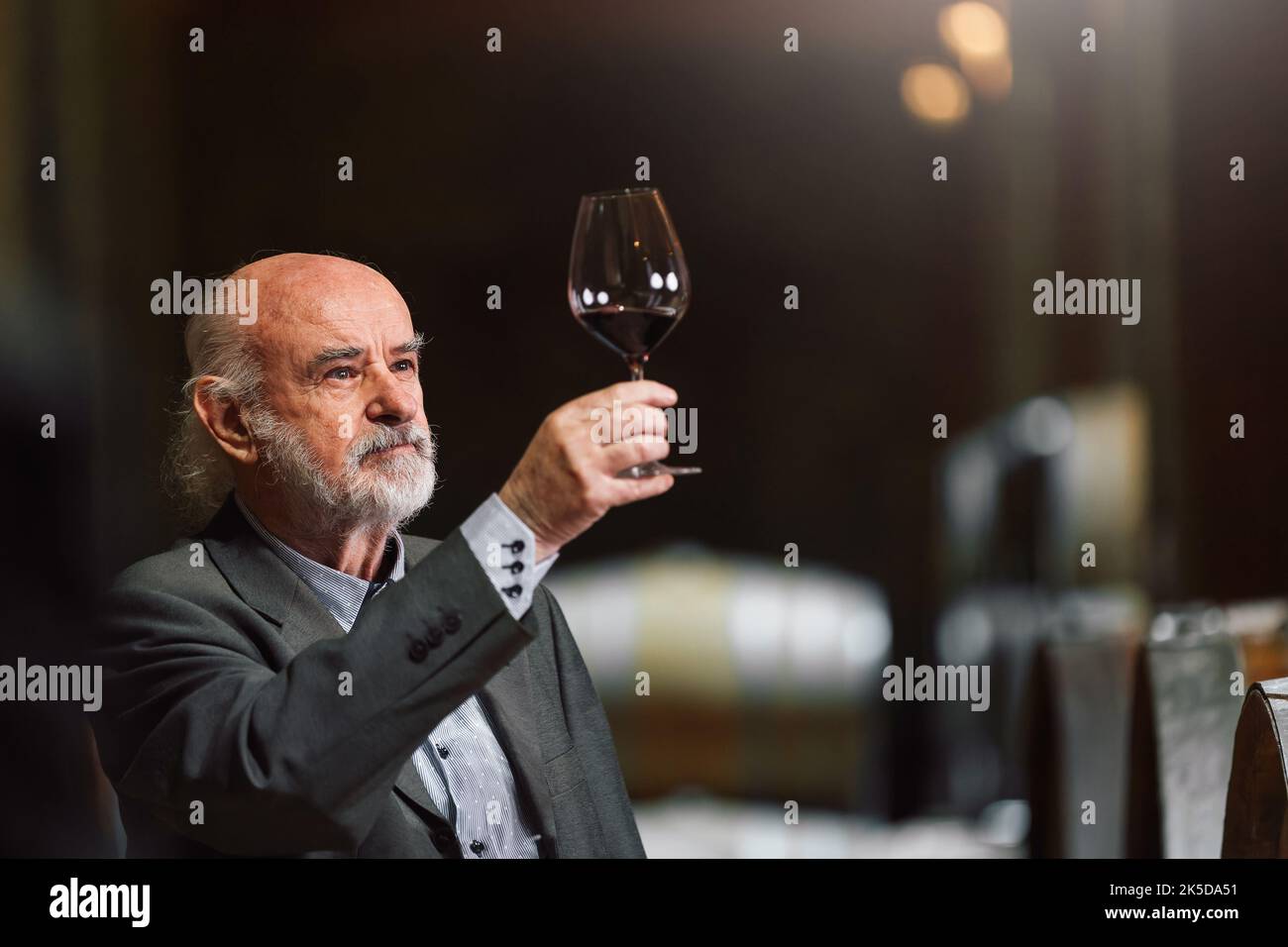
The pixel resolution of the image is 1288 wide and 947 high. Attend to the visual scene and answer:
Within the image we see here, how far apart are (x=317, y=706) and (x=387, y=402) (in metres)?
0.61

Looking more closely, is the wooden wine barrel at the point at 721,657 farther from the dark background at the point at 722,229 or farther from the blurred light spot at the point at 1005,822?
the blurred light spot at the point at 1005,822

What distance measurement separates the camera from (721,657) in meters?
2.97

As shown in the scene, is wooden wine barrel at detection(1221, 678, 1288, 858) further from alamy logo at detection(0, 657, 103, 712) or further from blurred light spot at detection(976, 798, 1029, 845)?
alamy logo at detection(0, 657, 103, 712)

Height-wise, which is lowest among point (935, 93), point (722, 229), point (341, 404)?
point (341, 404)

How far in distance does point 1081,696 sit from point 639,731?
1.00m

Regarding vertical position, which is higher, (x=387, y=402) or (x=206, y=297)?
(x=206, y=297)

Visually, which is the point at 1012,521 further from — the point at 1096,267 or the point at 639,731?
the point at 639,731

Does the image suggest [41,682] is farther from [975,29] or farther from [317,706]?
[975,29]

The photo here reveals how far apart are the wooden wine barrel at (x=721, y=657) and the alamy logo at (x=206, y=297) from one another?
1.03 metres

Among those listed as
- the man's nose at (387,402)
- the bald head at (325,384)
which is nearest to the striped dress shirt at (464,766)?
the bald head at (325,384)

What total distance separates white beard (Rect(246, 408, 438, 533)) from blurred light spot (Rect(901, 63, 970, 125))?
1.50m

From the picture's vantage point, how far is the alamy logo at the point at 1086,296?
9.49 feet
